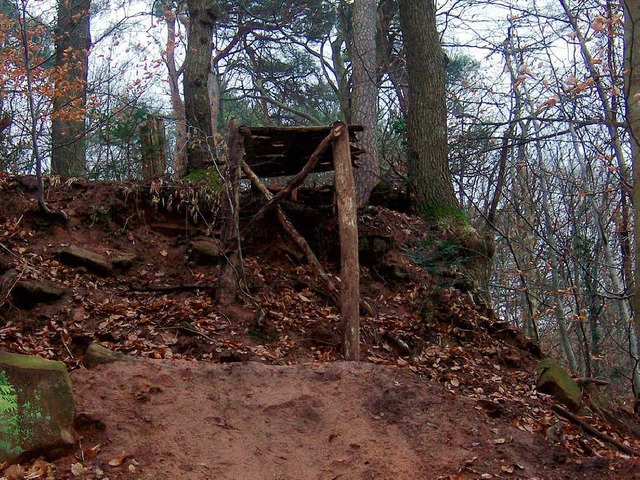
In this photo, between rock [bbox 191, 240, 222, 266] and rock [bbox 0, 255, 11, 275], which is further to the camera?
rock [bbox 191, 240, 222, 266]

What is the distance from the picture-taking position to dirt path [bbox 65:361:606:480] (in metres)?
4.78

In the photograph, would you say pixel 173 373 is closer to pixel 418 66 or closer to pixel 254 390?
pixel 254 390

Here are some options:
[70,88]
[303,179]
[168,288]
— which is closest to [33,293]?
[168,288]

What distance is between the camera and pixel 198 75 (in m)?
10.1

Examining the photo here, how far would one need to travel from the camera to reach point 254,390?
5.86 m

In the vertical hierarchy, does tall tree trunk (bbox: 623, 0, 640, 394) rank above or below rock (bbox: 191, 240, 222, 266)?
above

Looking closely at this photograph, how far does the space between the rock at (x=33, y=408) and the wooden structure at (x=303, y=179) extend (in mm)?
2792

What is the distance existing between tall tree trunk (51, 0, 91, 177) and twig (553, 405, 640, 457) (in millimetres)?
7959

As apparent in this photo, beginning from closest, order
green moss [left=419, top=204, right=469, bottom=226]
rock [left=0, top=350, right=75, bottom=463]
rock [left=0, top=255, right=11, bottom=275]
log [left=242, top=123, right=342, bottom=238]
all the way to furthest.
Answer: rock [left=0, top=350, right=75, bottom=463] → rock [left=0, top=255, right=11, bottom=275] → log [left=242, top=123, right=342, bottom=238] → green moss [left=419, top=204, right=469, bottom=226]

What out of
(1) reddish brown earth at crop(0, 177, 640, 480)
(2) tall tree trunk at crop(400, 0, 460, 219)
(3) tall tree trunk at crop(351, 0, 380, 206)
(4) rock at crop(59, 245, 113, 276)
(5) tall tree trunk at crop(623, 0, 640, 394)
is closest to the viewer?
(5) tall tree trunk at crop(623, 0, 640, 394)

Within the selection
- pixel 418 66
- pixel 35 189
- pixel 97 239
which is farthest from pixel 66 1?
pixel 418 66

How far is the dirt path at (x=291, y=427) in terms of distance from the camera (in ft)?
15.7

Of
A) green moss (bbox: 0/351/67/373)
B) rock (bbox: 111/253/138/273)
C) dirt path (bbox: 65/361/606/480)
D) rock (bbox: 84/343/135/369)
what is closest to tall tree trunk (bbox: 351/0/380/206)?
rock (bbox: 111/253/138/273)

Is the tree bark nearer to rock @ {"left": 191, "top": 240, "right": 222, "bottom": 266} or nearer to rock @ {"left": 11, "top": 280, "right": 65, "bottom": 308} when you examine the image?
rock @ {"left": 191, "top": 240, "right": 222, "bottom": 266}
